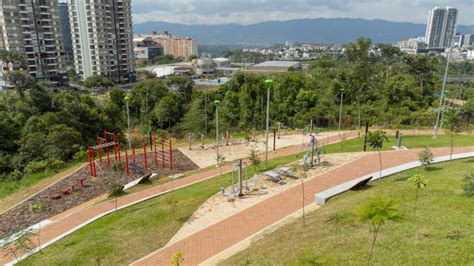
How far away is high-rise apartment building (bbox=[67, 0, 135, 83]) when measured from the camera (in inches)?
2621

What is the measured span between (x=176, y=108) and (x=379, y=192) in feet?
86.9

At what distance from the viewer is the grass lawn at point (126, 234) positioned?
27.3 feet

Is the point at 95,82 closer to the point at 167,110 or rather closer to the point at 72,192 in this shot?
the point at 167,110

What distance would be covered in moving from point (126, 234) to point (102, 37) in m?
68.5

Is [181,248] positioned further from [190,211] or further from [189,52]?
[189,52]

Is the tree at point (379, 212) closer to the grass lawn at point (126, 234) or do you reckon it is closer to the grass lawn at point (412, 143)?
the grass lawn at point (126, 234)

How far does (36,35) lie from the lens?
56188 millimetres

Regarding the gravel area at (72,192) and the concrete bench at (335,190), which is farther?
the gravel area at (72,192)

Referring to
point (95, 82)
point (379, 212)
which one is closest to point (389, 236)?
point (379, 212)

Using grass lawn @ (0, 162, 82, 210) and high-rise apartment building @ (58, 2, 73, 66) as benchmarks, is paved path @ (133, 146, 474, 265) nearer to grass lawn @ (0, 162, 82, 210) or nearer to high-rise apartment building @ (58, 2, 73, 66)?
grass lawn @ (0, 162, 82, 210)

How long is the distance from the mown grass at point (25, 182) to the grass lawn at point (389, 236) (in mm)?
14450

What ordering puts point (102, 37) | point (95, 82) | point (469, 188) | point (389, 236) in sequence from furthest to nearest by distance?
point (102, 37), point (95, 82), point (469, 188), point (389, 236)

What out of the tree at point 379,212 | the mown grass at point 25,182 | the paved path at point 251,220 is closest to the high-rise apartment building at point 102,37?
the mown grass at point 25,182

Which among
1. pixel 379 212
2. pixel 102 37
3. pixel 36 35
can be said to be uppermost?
pixel 102 37
